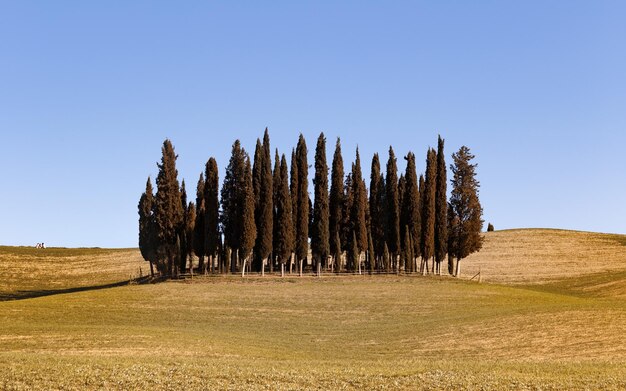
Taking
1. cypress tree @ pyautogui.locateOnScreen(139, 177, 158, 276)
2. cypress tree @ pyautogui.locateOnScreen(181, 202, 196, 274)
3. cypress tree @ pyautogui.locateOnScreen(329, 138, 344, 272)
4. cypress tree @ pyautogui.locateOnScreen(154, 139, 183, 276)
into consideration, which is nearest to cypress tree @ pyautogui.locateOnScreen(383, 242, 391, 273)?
cypress tree @ pyautogui.locateOnScreen(329, 138, 344, 272)

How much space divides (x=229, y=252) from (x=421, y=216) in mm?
24481

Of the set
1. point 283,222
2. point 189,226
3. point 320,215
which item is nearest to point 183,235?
point 189,226

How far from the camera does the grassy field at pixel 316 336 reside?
2714cm

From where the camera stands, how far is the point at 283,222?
85.1m

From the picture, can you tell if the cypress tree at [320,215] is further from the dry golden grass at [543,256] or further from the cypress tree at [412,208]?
the dry golden grass at [543,256]

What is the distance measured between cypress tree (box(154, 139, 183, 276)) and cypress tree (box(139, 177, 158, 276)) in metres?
2.91

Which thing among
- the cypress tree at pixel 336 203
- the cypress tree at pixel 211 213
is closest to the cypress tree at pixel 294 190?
the cypress tree at pixel 336 203

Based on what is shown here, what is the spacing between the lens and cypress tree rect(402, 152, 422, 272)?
90438mm

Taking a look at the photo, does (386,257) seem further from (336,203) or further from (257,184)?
(257,184)

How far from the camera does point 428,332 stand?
5016cm

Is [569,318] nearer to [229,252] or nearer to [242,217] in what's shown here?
[242,217]

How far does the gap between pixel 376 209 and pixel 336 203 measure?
7.88 m

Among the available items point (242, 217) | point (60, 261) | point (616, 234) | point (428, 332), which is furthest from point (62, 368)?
point (616, 234)

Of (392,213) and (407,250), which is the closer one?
(407,250)
